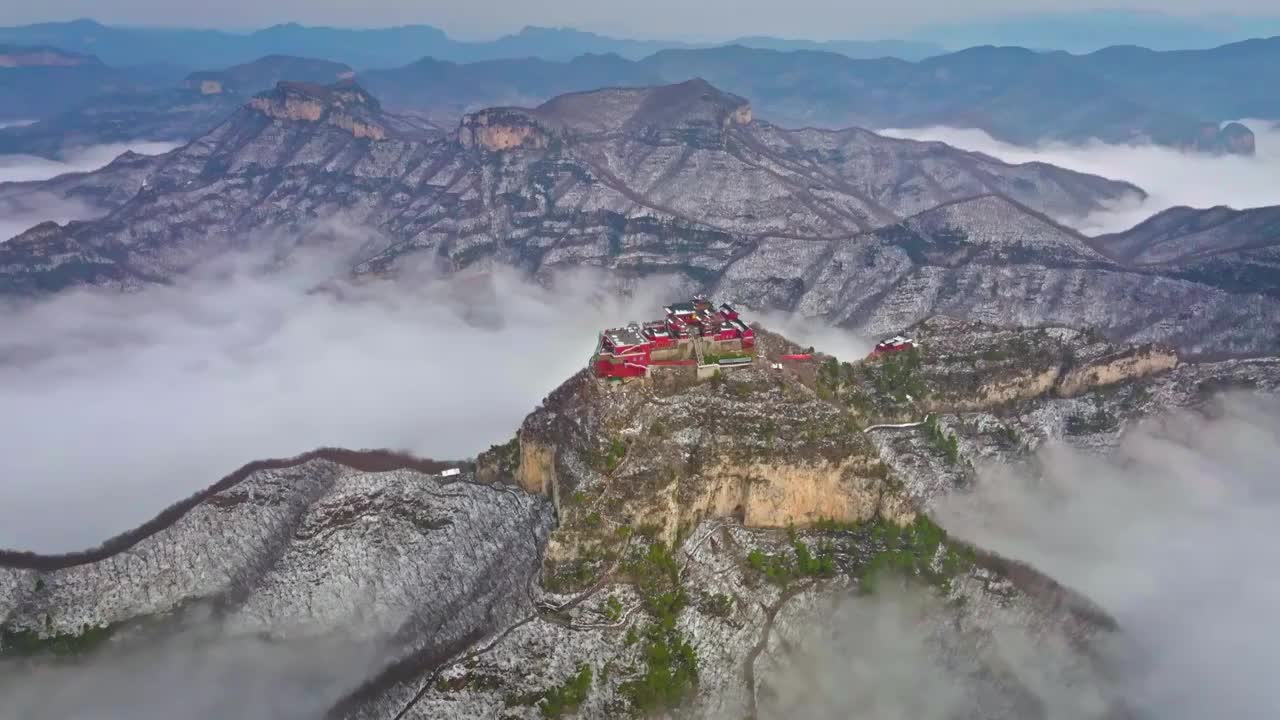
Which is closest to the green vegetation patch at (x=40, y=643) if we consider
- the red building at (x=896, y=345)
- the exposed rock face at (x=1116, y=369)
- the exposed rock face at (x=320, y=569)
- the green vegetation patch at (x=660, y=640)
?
the exposed rock face at (x=320, y=569)

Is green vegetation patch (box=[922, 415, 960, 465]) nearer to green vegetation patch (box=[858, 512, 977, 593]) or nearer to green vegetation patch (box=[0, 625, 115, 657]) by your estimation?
green vegetation patch (box=[858, 512, 977, 593])

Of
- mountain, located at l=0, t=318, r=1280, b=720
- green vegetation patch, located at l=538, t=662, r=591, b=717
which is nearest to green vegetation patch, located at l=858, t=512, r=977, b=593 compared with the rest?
mountain, located at l=0, t=318, r=1280, b=720

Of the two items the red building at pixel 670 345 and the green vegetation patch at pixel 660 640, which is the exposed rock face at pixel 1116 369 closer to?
the red building at pixel 670 345

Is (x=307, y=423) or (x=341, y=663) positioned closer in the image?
(x=341, y=663)

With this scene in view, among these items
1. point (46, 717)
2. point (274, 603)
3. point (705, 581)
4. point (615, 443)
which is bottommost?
point (46, 717)

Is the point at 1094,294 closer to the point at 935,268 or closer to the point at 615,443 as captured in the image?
the point at 935,268

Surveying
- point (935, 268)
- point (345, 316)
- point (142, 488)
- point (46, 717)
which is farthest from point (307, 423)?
point (935, 268)
